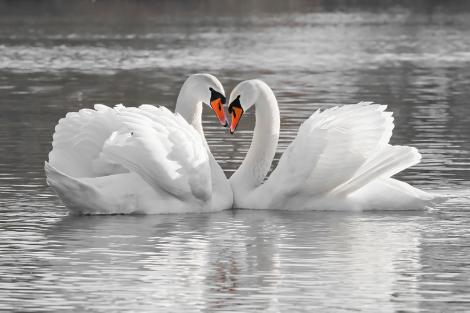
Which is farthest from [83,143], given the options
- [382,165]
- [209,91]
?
[382,165]

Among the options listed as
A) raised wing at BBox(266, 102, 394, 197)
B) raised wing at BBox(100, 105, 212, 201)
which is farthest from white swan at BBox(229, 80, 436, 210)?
raised wing at BBox(100, 105, 212, 201)

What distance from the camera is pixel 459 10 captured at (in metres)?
91.8

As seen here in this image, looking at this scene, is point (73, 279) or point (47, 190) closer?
point (73, 279)

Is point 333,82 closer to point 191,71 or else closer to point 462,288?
point 191,71

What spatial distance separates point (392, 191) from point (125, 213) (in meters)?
2.65

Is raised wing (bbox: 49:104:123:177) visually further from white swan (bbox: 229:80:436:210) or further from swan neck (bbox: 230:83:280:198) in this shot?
white swan (bbox: 229:80:436:210)

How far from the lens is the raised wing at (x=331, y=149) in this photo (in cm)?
1561

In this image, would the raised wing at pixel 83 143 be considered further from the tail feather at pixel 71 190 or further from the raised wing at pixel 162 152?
the tail feather at pixel 71 190

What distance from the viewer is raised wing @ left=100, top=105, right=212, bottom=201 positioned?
49.9 feet

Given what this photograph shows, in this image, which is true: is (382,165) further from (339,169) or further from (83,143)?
(83,143)

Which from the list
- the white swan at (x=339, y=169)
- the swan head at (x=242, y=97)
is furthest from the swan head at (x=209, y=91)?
the white swan at (x=339, y=169)

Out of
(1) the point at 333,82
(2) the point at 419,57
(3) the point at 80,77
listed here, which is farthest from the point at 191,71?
(2) the point at 419,57

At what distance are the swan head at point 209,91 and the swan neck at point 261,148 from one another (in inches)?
14.7

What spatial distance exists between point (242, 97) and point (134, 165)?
6.08 ft
